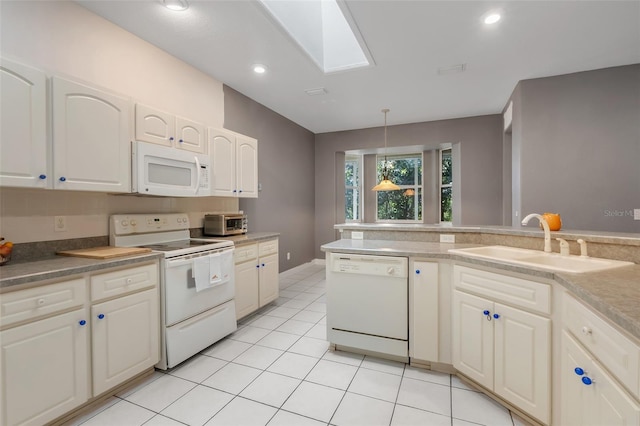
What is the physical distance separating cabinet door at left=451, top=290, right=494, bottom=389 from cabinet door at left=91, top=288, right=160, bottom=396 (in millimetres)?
2117

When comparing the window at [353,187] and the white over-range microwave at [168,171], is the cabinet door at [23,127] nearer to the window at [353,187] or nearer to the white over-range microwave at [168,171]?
the white over-range microwave at [168,171]

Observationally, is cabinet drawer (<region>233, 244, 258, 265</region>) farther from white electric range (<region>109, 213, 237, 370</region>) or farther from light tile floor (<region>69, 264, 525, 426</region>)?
light tile floor (<region>69, 264, 525, 426</region>)

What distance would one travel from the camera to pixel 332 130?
590 centimetres

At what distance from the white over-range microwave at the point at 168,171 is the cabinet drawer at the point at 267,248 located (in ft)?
2.77

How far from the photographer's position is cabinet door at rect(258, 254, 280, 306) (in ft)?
10.8

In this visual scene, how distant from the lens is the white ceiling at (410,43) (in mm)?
2232

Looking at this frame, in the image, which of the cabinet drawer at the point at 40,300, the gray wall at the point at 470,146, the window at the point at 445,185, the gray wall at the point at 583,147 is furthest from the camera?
the window at the point at 445,185

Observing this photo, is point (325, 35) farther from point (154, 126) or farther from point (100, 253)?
point (100, 253)

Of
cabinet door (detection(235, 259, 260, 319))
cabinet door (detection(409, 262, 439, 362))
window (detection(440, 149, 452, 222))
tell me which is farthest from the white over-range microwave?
window (detection(440, 149, 452, 222))

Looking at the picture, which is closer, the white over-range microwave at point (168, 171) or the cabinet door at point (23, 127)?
the cabinet door at point (23, 127)

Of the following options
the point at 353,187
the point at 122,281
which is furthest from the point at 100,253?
the point at 353,187

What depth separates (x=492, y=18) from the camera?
2332mm

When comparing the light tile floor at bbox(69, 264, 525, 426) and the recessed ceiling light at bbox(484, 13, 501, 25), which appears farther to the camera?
the recessed ceiling light at bbox(484, 13, 501, 25)

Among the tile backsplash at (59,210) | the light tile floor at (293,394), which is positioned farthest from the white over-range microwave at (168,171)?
the light tile floor at (293,394)
